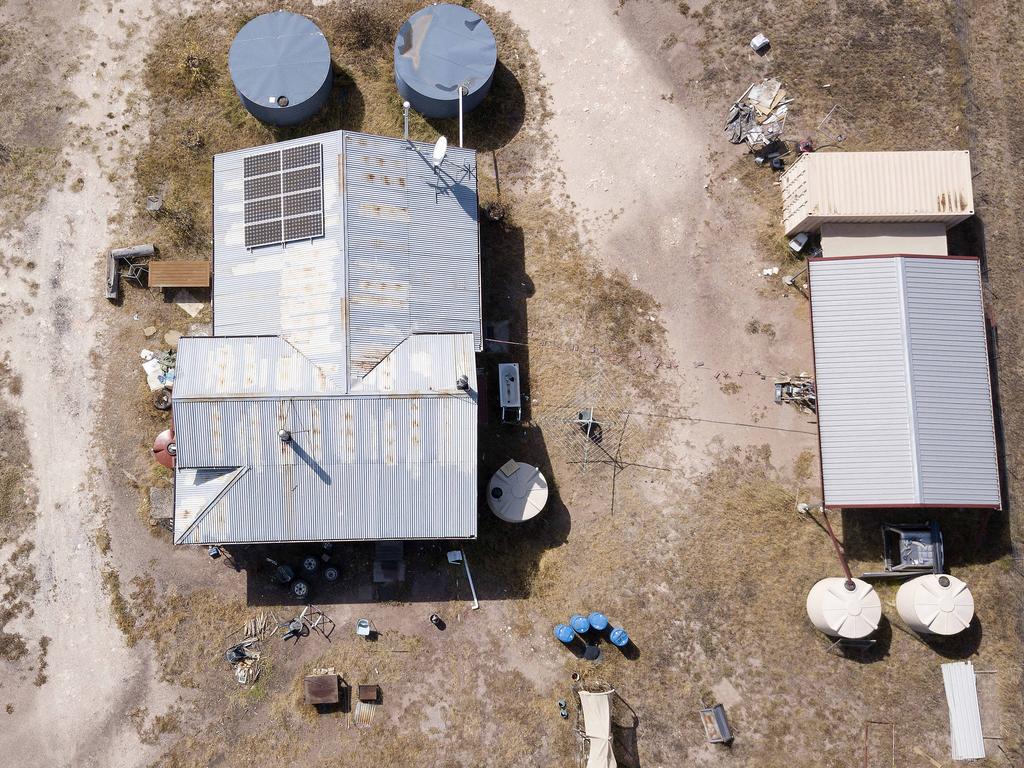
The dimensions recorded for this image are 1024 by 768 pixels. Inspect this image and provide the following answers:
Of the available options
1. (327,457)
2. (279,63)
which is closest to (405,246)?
(327,457)

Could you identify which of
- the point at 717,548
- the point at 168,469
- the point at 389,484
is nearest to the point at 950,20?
the point at 717,548

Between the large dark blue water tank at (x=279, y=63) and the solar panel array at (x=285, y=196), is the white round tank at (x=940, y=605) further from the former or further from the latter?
the large dark blue water tank at (x=279, y=63)

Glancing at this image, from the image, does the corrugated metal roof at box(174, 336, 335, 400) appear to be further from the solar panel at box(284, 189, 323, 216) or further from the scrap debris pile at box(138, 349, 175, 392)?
the solar panel at box(284, 189, 323, 216)

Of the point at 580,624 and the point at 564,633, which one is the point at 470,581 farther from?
the point at 580,624

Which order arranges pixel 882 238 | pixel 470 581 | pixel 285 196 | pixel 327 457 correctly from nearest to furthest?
pixel 327 457, pixel 285 196, pixel 882 238, pixel 470 581

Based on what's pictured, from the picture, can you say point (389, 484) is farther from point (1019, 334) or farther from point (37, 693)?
point (1019, 334)

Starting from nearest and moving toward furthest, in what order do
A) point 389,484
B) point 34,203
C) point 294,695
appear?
point 389,484 → point 294,695 → point 34,203

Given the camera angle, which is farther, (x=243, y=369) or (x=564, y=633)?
(x=564, y=633)
